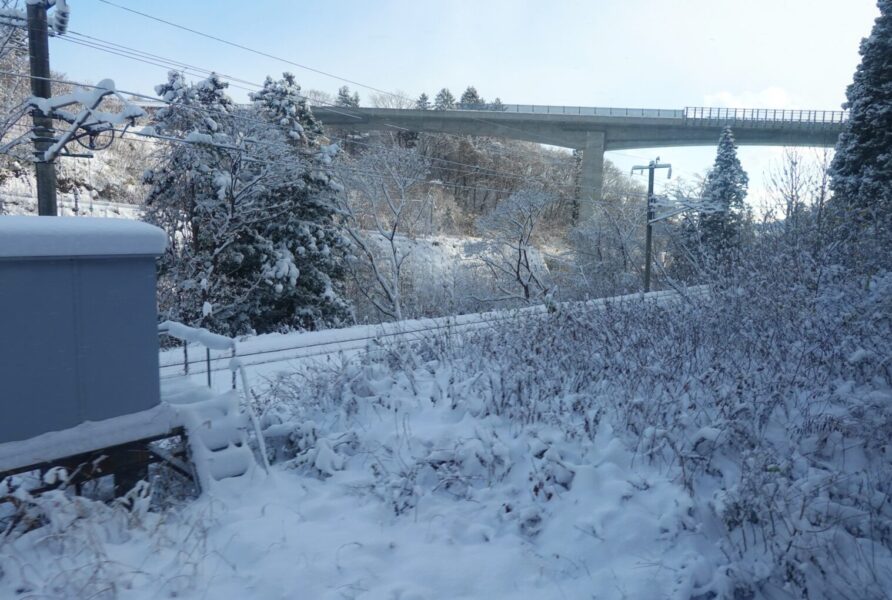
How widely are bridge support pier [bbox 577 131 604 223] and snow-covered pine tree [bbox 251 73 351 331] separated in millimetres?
19568

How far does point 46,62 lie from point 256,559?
30.8ft

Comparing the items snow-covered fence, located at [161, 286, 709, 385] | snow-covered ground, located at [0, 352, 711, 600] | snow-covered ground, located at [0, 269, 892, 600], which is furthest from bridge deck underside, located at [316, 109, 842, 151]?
snow-covered ground, located at [0, 352, 711, 600]

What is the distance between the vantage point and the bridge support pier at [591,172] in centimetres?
3585

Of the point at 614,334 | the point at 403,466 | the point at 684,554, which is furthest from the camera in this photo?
the point at 614,334

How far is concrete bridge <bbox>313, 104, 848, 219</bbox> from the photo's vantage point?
33125 millimetres

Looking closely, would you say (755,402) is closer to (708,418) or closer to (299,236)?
(708,418)

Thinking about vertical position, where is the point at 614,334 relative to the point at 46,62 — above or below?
below

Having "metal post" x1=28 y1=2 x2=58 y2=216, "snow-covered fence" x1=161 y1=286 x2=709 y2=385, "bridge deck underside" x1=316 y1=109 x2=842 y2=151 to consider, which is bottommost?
"snow-covered fence" x1=161 y1=286 x2=709 y2=385

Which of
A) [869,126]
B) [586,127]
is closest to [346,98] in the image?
[586,127]

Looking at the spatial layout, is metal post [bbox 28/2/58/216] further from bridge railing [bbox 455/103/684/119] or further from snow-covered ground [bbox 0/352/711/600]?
bridge railing [bbox 455/103/684/119]

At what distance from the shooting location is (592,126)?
36.9 metres

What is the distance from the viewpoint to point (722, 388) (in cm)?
485

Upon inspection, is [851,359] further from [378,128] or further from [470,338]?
[378,128]

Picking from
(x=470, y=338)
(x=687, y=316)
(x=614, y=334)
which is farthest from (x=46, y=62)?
(x=687, y=316)
